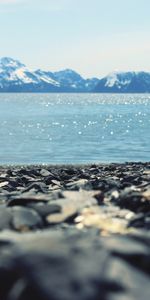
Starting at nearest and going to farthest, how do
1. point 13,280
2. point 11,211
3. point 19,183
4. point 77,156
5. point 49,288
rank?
point 49,288 → point 13,280 → point 11,211 → point 19,183 → point 77,156

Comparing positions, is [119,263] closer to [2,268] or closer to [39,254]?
[39,254]

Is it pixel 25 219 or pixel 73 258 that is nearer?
pixel 73 258

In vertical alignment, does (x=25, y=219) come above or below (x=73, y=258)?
above

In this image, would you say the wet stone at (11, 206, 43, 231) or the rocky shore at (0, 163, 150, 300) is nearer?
the rocky shore at (0, 163, 150, 300)

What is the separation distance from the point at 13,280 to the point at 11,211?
211 cm

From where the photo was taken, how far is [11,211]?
7203 mm

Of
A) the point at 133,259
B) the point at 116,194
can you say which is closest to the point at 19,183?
the point at 116,194

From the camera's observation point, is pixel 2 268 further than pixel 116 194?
No

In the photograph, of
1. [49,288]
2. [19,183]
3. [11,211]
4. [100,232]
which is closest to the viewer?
[49,288]

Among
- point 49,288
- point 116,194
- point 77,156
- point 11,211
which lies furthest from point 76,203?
point 77,156

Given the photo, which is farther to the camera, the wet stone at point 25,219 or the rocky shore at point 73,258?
the wet stone at point 25,219

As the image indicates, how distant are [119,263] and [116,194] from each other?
399 centimetres

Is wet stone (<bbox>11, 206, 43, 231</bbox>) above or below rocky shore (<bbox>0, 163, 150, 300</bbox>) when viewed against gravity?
above

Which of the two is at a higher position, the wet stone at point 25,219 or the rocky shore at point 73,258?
the wet stone at point 25,219
